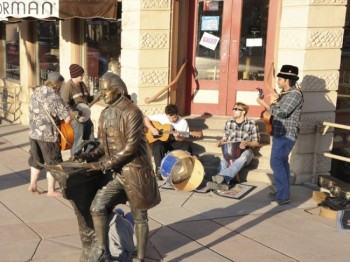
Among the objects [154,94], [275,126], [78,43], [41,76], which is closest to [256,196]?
[275,126]

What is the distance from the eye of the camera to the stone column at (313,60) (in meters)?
7.59

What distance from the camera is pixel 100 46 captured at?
10.5 m

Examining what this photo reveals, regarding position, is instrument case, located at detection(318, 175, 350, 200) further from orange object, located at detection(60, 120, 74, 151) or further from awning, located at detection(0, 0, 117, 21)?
awning, located at detection(0, 0, 117, 21)

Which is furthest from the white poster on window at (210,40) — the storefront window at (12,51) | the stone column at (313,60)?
the storefront window at (12,51)

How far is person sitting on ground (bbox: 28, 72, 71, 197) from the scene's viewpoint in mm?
6586

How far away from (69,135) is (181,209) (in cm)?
169

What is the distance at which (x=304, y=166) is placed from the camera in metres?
7.98

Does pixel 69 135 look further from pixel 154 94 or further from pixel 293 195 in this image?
pixel 293 195

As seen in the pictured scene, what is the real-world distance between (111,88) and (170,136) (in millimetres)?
Answer: 3511

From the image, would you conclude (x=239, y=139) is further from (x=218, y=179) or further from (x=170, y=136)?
(x=170, y=136)

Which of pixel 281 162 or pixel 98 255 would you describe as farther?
pixel 281 162

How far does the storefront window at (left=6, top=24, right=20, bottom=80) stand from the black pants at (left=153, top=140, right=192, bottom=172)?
22.5 feet

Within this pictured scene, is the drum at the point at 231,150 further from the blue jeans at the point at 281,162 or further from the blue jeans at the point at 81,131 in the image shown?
the blue jeans at the point at 81,131

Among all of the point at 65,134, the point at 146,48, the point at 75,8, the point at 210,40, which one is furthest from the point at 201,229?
the point at 75,8
